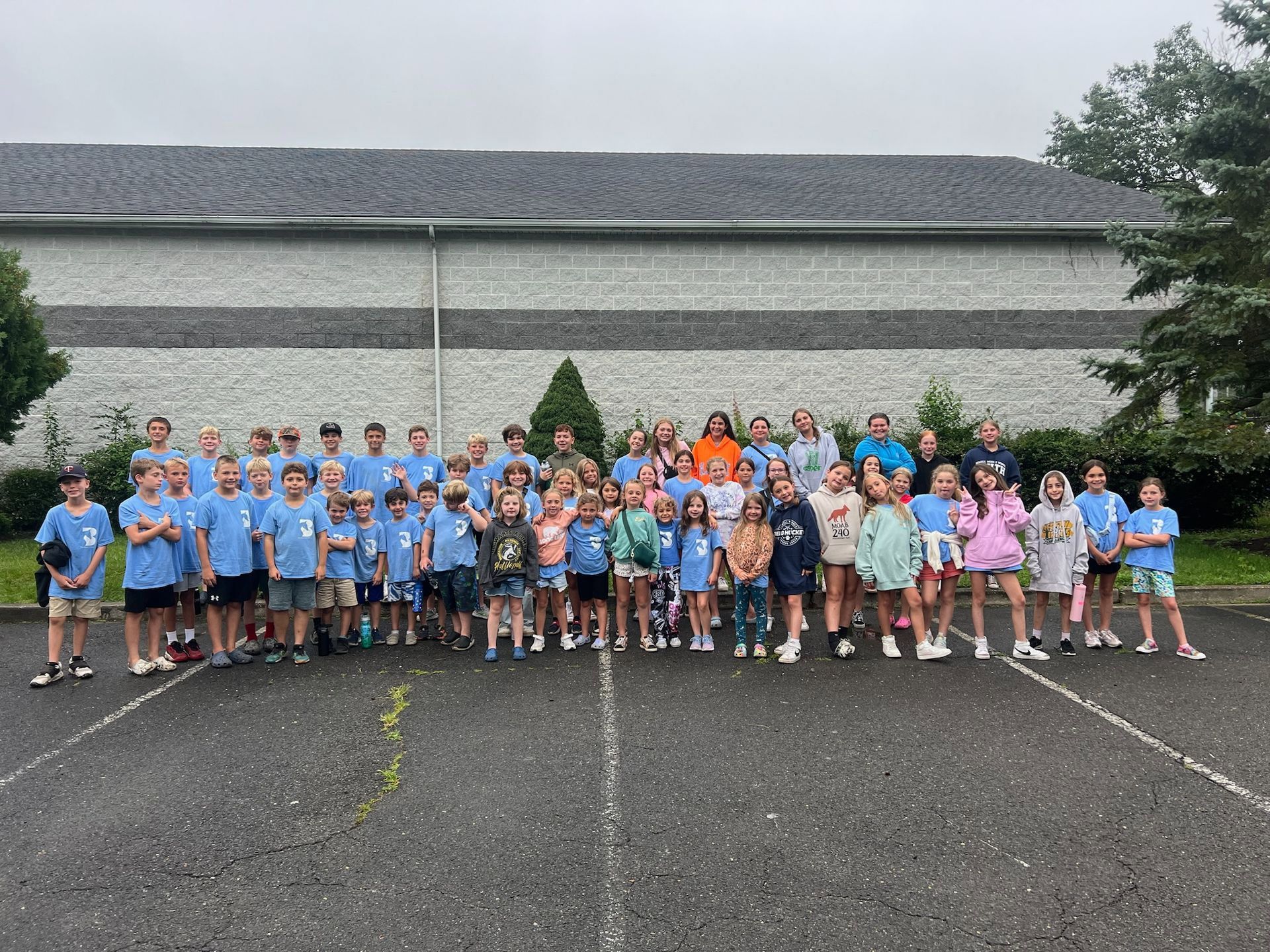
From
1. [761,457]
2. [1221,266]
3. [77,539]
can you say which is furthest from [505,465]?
[1221,266]

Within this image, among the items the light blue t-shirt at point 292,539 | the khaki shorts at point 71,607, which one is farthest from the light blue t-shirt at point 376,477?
the khaki shorts at point 71,607

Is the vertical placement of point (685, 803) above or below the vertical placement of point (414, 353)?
below

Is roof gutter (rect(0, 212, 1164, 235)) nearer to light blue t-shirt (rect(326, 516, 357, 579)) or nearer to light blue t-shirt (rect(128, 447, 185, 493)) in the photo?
light blue t-shirt (rect(128, 447, 185, 493))

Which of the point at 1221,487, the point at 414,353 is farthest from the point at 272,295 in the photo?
the point at 1221,487

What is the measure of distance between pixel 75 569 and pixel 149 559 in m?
0.50

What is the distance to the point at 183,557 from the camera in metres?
7.25

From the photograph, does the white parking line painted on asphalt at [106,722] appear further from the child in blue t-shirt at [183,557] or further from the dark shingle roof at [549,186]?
the dark shingle roof at [549,186]

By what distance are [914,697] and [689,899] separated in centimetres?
310

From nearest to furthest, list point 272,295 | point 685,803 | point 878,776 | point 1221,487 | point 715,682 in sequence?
point 685,803 → point 878,776 → point 715,682 → point 1221,487 → point 272,295

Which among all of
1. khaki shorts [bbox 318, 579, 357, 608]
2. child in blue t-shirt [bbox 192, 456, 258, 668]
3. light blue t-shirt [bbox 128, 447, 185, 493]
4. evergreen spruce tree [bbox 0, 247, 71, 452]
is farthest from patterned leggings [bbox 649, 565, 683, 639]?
evergreen spruce tree [bbox 0, 247, 71, 452]

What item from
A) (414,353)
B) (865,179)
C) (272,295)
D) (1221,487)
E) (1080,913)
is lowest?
(1080,913)

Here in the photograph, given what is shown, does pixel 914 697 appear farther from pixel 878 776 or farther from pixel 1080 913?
pixel 1080 913

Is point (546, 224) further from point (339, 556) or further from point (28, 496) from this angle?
point (28, 496)

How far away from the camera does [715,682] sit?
6.48m
